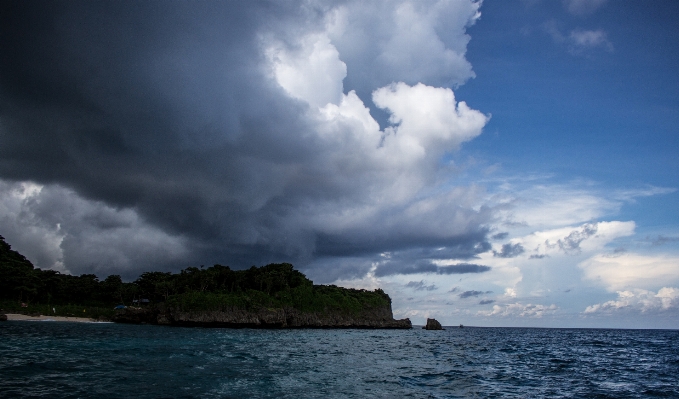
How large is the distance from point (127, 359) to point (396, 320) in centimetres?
17821

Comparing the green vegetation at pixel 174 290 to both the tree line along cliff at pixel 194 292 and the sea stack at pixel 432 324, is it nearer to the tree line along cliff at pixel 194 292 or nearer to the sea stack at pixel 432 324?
the tree line along cliff at pixel 194 292

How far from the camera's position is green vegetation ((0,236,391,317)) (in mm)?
128750

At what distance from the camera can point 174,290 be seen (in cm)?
15725

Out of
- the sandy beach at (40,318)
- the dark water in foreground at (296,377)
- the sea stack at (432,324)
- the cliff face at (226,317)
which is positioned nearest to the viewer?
the dark water in foreground at (296,377)

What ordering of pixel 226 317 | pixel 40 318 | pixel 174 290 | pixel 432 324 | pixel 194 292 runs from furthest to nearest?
1. pixel 432 324
2. pixel 174 290
3. pixel 194 292
4. pixel 226 317
5. pixel 40 318

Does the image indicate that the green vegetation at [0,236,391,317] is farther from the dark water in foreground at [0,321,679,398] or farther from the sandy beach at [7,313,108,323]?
the dark water in foreground at [0,321,679,398]

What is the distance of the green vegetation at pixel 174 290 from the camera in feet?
422

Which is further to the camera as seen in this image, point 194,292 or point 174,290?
point 174,290

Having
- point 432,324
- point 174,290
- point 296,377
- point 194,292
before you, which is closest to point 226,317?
point 194,292

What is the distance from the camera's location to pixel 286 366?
3166 cm

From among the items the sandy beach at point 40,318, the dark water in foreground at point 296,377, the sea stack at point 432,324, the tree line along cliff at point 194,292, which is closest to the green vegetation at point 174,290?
the tree line along cliff at point 194,292

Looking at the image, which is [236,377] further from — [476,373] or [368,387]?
[476,373]

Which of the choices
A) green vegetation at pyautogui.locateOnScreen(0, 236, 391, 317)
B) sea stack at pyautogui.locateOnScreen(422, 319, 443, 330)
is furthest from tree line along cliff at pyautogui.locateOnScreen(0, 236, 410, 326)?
sea stack at pyautogui.locateOnScreen(422, 319, 443, 330)

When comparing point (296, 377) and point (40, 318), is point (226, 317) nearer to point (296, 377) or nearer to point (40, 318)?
point (40, 318)
